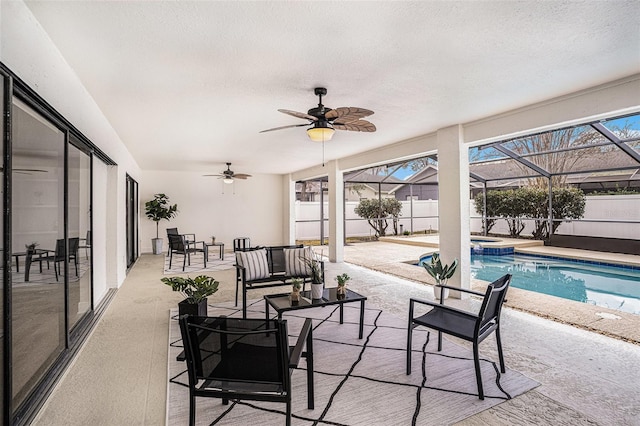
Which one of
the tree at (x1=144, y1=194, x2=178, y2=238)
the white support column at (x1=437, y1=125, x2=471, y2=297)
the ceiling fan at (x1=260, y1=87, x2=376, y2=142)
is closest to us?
the ceiling fan at (x1=260, y1=87, x2=376, y2=142)

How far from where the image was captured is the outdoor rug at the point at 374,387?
6.96 feet

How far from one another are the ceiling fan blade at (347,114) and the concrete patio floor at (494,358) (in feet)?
7.56

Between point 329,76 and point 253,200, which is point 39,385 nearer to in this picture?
point 329,76

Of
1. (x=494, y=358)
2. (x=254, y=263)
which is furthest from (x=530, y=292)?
(x=254, y=263)

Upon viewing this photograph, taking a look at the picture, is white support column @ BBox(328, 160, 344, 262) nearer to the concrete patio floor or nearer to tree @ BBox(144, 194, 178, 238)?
the concrete patio floor

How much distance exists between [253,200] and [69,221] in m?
8.15

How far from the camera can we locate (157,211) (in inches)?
377

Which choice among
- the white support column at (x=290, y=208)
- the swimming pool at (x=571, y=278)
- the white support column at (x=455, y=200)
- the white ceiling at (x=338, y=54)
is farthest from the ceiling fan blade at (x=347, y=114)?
the white support column at (x=290, y=208)

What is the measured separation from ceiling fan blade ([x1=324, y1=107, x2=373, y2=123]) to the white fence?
28.6 ft

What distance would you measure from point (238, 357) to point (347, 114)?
208cm

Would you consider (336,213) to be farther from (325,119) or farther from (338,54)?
(338,54)

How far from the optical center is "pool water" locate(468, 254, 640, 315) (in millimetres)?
5359

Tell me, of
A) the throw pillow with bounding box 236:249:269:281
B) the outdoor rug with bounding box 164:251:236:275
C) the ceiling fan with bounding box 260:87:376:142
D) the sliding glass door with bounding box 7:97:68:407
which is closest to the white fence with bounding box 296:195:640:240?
the outdoor rug with bounding box 164:251:236:275

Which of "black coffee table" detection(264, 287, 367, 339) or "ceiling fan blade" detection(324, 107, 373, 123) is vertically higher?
"ceiling fan blade" detection(324, 107, 373, 123)
